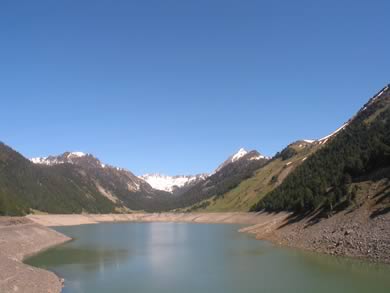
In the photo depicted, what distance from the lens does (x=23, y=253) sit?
6444 centimetres

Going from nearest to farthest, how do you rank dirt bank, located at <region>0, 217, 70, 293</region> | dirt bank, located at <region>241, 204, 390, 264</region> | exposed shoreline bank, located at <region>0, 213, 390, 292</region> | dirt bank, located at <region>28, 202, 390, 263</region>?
dirt bank, located at <region>0, 217, 70, 293</region>, exposed shoreline bank, located at <region>0, 213, 390, 292</region>, dirt bank, located at <region>241, 204, 390, 264</region>, dirt bank, located at <region>28, 202, 390, 263</region>

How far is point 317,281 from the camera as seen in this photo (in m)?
40.4

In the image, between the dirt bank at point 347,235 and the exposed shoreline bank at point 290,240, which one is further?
the dirt bank at point 347,235

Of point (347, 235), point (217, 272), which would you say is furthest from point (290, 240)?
point (217, 272)

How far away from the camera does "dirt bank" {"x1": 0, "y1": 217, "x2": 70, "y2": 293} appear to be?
34875mm

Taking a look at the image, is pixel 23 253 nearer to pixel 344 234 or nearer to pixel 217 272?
pixel 217 272

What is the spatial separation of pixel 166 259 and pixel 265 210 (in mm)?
89264

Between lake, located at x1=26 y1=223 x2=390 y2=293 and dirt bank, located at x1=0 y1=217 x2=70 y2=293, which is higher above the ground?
dirt bank, located at x1=0 y1=217 x2=70 y2=293

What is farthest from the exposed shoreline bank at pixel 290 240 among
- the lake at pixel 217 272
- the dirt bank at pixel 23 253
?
the lake at pixel 217 272

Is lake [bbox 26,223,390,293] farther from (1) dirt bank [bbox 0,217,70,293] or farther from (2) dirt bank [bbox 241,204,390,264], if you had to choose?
(1) dirt bank [bbox 0,217,70,293]

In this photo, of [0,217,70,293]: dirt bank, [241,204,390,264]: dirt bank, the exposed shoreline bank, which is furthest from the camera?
[241,204,390,264]: dirt bank

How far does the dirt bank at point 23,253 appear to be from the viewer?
34.9 meters

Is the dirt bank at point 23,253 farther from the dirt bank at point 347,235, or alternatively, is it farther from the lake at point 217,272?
the dirt bank at point 347,235

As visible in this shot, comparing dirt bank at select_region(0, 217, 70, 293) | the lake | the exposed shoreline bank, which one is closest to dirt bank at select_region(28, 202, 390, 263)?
the exposed shoreline bank
